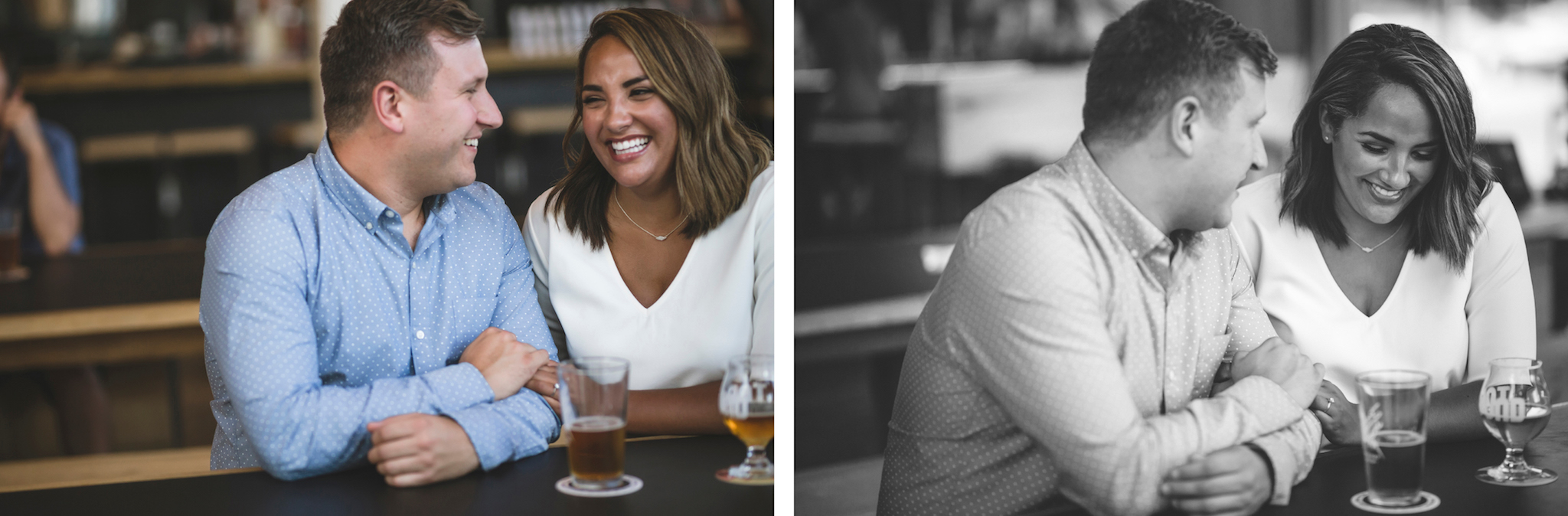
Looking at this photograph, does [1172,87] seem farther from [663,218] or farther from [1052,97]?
[663,218]

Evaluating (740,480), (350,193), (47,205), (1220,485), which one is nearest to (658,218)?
(350,193)

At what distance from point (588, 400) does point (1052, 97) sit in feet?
3.01

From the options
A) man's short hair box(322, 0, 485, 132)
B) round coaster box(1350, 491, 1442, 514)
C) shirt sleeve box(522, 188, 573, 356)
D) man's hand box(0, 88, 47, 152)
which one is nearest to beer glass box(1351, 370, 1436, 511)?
round coaster box(1350, 491, 1442, 514)

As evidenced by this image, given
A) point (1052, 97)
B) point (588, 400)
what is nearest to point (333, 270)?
point (588, 400)

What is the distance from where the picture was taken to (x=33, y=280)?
305cm

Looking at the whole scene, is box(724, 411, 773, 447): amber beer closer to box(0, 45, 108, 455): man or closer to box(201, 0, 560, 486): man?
box(201, 0, 560, 486): man

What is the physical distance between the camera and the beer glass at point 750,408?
142 cm

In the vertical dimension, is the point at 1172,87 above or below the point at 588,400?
above

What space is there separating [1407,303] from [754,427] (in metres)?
1.00

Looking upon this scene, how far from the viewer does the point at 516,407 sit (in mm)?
1525

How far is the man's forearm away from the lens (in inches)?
150

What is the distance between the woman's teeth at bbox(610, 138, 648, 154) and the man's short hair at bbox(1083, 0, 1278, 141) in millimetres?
711

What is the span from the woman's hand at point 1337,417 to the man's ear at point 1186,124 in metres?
0.41

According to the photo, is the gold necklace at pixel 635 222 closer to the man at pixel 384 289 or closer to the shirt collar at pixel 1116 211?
the man at pixel 384 289
